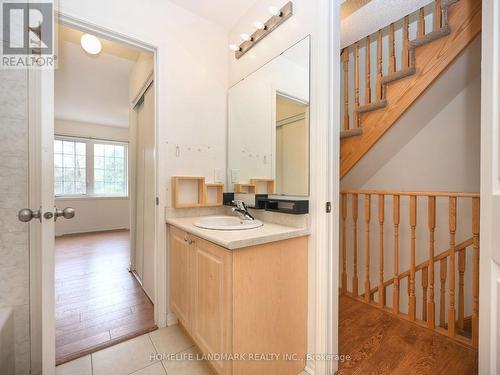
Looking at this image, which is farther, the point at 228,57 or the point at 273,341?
the point at 228,57

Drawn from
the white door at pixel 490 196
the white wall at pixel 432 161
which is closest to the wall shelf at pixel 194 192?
the white wall at pixel 432 161

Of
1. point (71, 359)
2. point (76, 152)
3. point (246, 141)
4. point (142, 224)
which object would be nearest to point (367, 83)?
point (246, 141)

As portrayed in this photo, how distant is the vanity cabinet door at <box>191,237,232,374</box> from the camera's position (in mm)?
1106

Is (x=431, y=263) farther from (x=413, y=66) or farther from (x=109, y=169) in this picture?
(x=109, y=169)

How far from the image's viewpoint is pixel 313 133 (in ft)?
4.42

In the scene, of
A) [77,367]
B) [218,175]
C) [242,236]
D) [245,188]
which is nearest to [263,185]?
[245,188]

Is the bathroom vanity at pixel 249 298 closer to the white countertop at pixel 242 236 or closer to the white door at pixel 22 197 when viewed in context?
the white countertop at pixel 242 236

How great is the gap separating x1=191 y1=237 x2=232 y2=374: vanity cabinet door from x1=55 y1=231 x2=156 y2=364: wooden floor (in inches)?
26.9

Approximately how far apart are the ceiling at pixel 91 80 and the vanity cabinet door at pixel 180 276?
1.88 metres

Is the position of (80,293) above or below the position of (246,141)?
below

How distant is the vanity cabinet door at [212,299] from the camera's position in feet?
3.63

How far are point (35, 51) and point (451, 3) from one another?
2.55 meters

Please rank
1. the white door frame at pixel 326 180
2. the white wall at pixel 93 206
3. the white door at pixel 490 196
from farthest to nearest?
the white wall at pixel 93 206
the white door frame at pixel 326 180
the white door at pixel 490 196

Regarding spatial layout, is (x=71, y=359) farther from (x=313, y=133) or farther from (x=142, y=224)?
(x=313, y=133)
